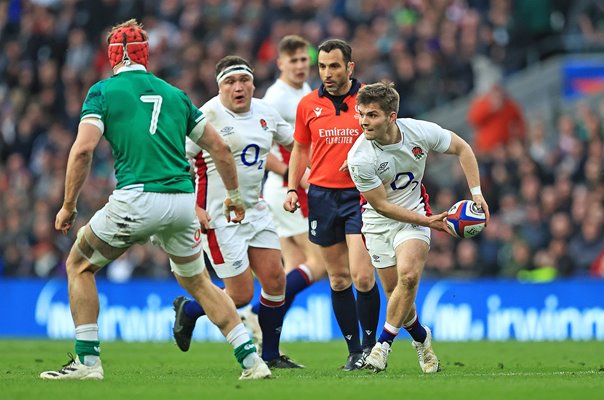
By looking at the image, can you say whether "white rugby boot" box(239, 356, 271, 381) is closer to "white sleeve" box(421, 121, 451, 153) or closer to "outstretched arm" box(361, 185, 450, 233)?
"outstretched arm" box(361, 185, 450, 233)

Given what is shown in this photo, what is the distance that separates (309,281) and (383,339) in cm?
244

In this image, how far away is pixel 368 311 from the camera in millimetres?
11375

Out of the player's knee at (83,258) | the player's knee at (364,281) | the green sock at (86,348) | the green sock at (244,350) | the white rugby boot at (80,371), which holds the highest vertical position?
the player's knee at (83,258)

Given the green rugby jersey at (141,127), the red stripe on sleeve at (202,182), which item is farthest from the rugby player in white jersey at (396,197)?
the red stripe on sleeve at (202,182)

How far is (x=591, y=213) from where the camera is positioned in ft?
63.7

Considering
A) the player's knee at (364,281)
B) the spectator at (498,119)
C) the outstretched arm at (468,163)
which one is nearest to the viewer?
the outstretched arm at (468,163)

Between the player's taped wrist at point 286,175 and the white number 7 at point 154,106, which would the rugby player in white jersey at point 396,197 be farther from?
the player's taped wrist at point 286,175

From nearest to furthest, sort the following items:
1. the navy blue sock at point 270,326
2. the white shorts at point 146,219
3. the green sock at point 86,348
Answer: the white shorts at point 146,219, the green sock at point 86,348, the navy blue sock at point 270,326

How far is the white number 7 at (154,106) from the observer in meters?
9.35

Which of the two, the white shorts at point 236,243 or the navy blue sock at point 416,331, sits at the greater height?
the white shorts at point 236,243

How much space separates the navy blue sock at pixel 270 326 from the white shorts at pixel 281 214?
1579 millimetres

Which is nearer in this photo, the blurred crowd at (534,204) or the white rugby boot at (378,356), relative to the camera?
the white rugby boot at (378,356)

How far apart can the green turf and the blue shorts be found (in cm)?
122

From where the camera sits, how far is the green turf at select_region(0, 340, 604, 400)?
8.74m
